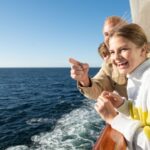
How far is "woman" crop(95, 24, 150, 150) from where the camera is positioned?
163 cm

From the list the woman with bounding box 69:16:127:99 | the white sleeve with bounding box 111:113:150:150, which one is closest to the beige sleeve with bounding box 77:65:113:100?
the woman with bounding box 69:16:127:99

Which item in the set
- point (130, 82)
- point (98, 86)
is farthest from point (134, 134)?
point (98, 86)

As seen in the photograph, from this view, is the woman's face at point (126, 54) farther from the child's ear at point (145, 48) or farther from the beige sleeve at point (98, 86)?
the beige sleeve at point (98, 86)

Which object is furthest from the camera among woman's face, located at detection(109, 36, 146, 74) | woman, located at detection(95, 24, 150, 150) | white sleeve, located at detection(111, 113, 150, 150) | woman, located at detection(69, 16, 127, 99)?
woman, located at detection(69, 16, 127, 99)

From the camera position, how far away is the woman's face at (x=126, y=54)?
1844mm

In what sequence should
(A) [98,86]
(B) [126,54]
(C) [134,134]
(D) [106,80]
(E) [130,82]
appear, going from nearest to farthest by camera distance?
(C) [134,134], (B) [126,54], (E) [130,82], (A) [98,86], (D) [106,80]

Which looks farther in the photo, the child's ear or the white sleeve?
the child's ear

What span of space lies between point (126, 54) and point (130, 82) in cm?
23

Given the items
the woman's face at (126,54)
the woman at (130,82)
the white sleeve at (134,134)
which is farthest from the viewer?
the woman's face at (126,54)

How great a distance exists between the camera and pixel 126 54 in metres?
1.84

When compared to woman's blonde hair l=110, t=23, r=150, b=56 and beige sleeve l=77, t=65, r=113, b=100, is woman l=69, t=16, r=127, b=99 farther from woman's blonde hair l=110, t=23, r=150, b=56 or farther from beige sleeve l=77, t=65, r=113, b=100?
woman's blonde hair l=110, t=23, r=150, b=56

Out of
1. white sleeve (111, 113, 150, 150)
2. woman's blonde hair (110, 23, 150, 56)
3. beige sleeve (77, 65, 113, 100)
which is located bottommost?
white sleeve (111, 113, 150, 150)

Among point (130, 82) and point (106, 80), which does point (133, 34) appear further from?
point (106, 80)

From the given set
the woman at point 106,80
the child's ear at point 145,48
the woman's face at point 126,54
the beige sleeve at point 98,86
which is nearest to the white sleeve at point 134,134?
the woman's face at point 126,54
